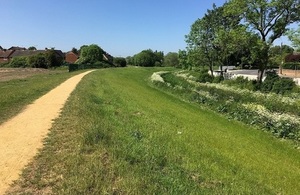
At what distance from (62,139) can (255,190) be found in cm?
481

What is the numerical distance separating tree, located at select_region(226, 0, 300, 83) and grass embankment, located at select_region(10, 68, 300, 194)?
82.2ft

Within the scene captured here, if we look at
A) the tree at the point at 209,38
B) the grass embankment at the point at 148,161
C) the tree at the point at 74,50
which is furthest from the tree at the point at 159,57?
the grass embankment at the point at 148,161

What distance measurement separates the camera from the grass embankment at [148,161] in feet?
18.7

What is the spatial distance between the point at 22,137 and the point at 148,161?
3523mm

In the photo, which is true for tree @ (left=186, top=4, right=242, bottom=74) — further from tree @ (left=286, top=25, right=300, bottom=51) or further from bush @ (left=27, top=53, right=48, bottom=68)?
bush @ (left=27, top=53, right=48, bottom=68)

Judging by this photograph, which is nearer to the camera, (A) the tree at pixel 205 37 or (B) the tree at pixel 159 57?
(A) the tree at pixel 205 37

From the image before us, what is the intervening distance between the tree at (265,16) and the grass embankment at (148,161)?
25048mm

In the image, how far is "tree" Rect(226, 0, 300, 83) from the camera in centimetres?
3428

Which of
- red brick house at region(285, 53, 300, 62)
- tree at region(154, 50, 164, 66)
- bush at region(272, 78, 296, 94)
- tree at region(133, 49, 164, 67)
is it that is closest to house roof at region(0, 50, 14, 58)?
tree at region(133, 49, 164, 67)

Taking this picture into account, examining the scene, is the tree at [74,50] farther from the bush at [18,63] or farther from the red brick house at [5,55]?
the bush at [18,63]

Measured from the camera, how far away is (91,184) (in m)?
5.50

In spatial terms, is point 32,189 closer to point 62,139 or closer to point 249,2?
point 62,139

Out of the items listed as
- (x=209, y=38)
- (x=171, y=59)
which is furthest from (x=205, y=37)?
(x=171, y=59)

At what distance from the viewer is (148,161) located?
7.18 m
